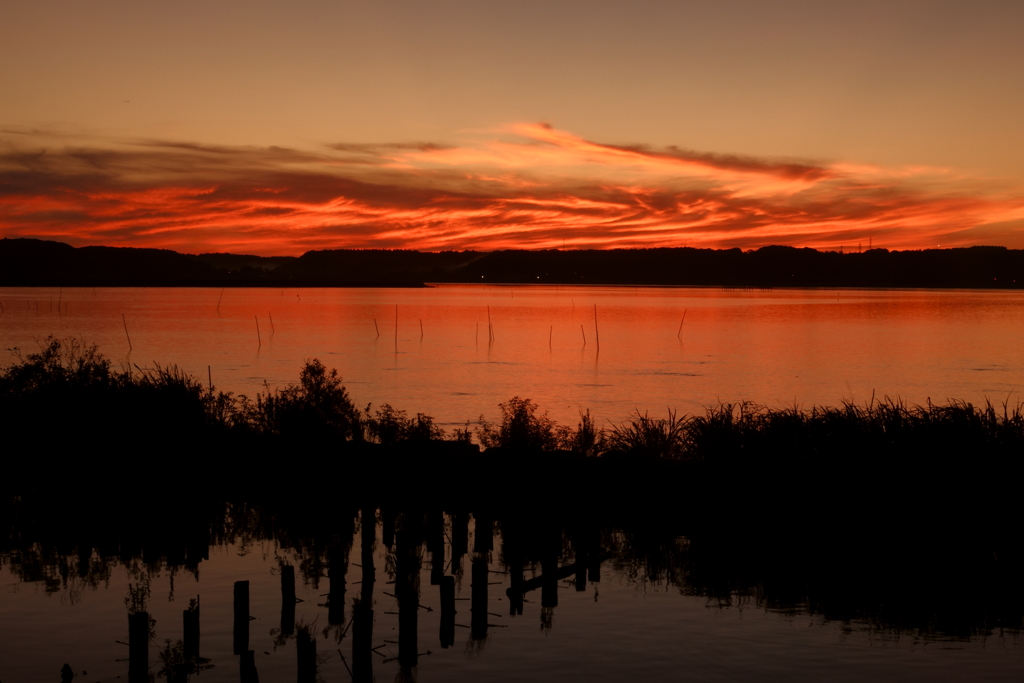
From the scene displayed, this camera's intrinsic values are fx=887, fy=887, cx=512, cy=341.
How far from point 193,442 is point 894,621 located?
23.3 m

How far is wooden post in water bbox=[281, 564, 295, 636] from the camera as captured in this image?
17.2 metres

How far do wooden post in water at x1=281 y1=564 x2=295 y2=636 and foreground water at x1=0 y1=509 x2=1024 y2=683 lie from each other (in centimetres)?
4

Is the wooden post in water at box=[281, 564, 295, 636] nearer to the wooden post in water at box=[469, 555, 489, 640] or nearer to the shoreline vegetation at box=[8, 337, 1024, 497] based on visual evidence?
the wooden post in water at box=[469, 555, 489, 640]

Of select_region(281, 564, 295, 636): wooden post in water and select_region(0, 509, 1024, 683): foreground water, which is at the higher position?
select_region(281, 564, 295, 636): wooden post in water

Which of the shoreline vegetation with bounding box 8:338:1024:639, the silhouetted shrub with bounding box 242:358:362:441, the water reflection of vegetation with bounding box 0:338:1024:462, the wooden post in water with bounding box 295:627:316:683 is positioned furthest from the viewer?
the silhouetted shrub with bounding box 242:358:362:441

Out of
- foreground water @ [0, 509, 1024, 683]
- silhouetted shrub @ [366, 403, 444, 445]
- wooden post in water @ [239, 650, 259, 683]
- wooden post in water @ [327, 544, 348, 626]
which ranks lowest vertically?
foreground water @ [0, 509, 1024, 683]

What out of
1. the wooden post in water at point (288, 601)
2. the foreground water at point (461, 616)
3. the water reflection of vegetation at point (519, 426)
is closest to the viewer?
the foreground water at point (461, 616)

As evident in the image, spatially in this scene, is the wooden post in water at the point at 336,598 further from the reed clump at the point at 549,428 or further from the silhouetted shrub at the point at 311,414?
the silhouetted shrub at the point at 311,414

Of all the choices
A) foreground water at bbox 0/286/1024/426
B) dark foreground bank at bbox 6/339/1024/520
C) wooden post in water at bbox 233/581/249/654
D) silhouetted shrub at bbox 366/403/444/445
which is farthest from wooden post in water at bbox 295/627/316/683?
foreground water at bbox 0/286/1024/426

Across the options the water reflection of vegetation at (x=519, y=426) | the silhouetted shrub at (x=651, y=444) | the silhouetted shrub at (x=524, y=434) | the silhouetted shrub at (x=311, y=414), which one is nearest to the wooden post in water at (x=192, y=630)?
the water reflection of vegetation at (x=519, y=426)

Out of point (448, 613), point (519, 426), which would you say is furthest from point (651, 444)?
point (448, 613)

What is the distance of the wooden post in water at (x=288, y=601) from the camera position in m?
17.2

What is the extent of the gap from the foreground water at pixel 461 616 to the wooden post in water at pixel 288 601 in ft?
0.14

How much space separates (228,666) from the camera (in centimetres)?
1616
